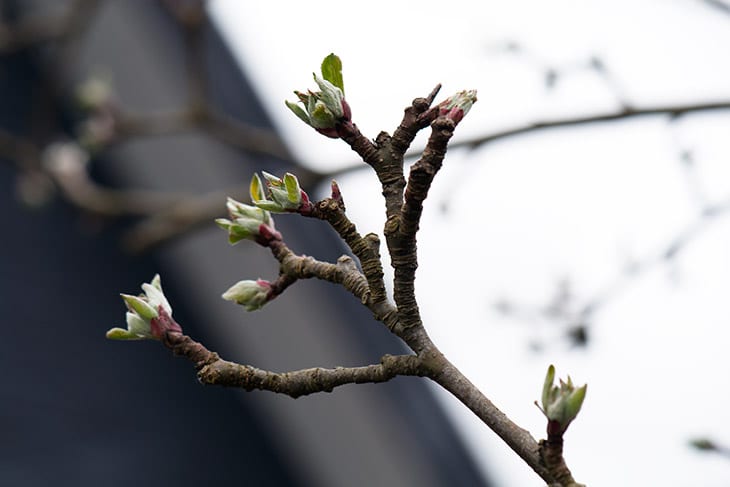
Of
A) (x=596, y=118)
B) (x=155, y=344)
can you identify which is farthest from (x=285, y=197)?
(x=155, y=344)

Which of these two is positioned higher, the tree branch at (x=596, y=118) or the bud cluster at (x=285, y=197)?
the tree branch at (x=596, y=118)

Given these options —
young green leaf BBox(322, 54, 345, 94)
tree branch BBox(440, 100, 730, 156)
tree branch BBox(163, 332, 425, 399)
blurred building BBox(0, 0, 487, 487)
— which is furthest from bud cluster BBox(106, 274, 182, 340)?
blurred building BBox(0, 0, 487, 487)

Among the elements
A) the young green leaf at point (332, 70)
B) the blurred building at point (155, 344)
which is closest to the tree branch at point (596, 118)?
the young green leaf at point (332, 70)

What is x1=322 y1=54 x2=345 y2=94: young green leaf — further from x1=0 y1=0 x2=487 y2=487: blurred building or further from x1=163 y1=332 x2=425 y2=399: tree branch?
x1=0 y1=0 x2=487 y2=487: blurred building

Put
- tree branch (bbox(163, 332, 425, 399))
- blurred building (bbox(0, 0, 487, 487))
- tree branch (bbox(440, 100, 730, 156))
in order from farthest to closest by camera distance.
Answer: blurred building (bbox(0, 0, 487, 487)), tree branch (bbox(440, 100, 730, 156)), tree branch (bbox(163, 332, 425, 399))

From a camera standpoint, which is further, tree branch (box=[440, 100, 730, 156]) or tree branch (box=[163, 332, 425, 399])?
tree branch (box=[440, 100, 730, 156])

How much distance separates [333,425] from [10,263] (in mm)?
1474

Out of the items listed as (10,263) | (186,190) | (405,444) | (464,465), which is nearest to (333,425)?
(405,444)

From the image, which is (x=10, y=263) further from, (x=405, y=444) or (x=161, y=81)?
(x=405, y=444)

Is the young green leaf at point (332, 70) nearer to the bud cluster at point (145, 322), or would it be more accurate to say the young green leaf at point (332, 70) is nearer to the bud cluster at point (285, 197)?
the bud cluster at point (285, 197)

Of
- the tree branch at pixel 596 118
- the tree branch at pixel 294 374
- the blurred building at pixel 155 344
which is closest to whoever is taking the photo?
the tree branch at pixel 294 374

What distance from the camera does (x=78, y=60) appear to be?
12.1 ft

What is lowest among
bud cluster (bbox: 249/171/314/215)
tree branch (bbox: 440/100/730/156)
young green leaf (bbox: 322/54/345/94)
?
bud cluster (bbox: 249/171/314/215)

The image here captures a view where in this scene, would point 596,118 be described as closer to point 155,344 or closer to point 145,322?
point 145,322
